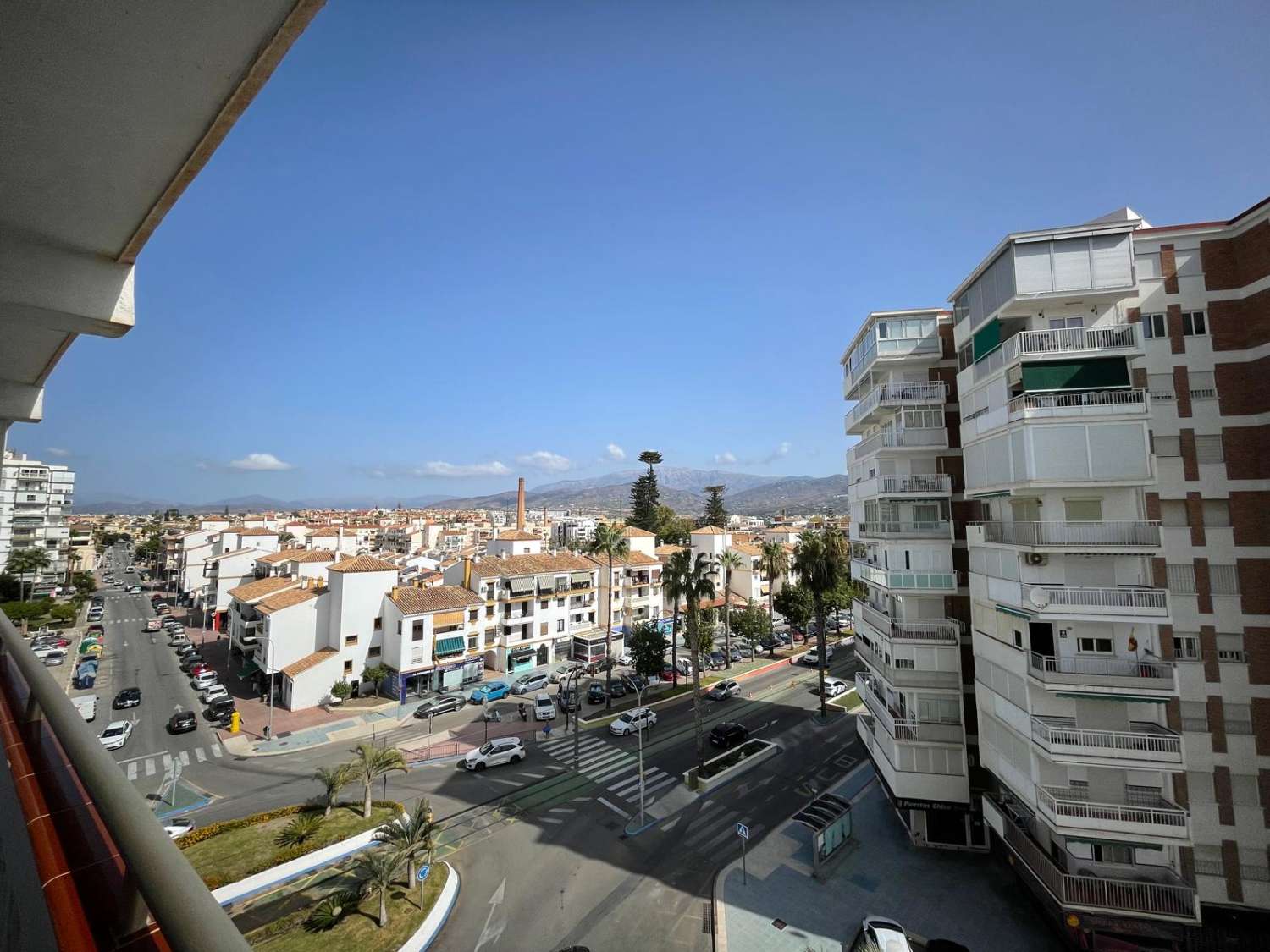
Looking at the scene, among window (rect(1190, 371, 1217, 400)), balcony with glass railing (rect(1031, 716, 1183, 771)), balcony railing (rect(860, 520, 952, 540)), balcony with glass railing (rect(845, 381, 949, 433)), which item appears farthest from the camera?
balcony with glass railing (rect(845, 381, 949, 433))

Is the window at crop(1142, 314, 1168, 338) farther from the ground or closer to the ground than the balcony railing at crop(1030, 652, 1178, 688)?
farther from the ground

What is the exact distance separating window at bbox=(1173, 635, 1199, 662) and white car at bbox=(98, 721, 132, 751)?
5179 cm

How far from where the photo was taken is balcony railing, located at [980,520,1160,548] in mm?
17750

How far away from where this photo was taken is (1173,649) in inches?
753

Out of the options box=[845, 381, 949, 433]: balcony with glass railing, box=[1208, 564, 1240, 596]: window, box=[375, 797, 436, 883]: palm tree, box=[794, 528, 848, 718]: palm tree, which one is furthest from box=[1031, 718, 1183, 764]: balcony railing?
box=[375, 797, 436, 883]: palm tree

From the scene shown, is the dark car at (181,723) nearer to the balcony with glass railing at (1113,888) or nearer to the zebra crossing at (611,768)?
the zebra crossing at (611,768)

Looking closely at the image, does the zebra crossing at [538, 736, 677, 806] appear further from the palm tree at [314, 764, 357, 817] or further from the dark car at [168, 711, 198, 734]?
the dark car at [168, 711, 198, 734]

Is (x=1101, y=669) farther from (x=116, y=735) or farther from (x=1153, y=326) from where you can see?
(x=116, y=735)

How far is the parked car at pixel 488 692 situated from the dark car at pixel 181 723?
17.5 m

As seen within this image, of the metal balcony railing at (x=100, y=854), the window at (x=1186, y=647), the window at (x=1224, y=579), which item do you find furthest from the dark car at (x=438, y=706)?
the window at (x=1224, y=579)

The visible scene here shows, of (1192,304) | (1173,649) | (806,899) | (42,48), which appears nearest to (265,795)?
(806,899)

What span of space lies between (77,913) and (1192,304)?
29444 millimetres

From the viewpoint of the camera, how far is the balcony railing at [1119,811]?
16969mm

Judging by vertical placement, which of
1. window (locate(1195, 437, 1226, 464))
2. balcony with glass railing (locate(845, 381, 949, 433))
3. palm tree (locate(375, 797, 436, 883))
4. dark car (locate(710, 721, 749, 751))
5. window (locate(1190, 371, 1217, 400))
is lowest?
dark car (locate(710, 721, 749, 751))
